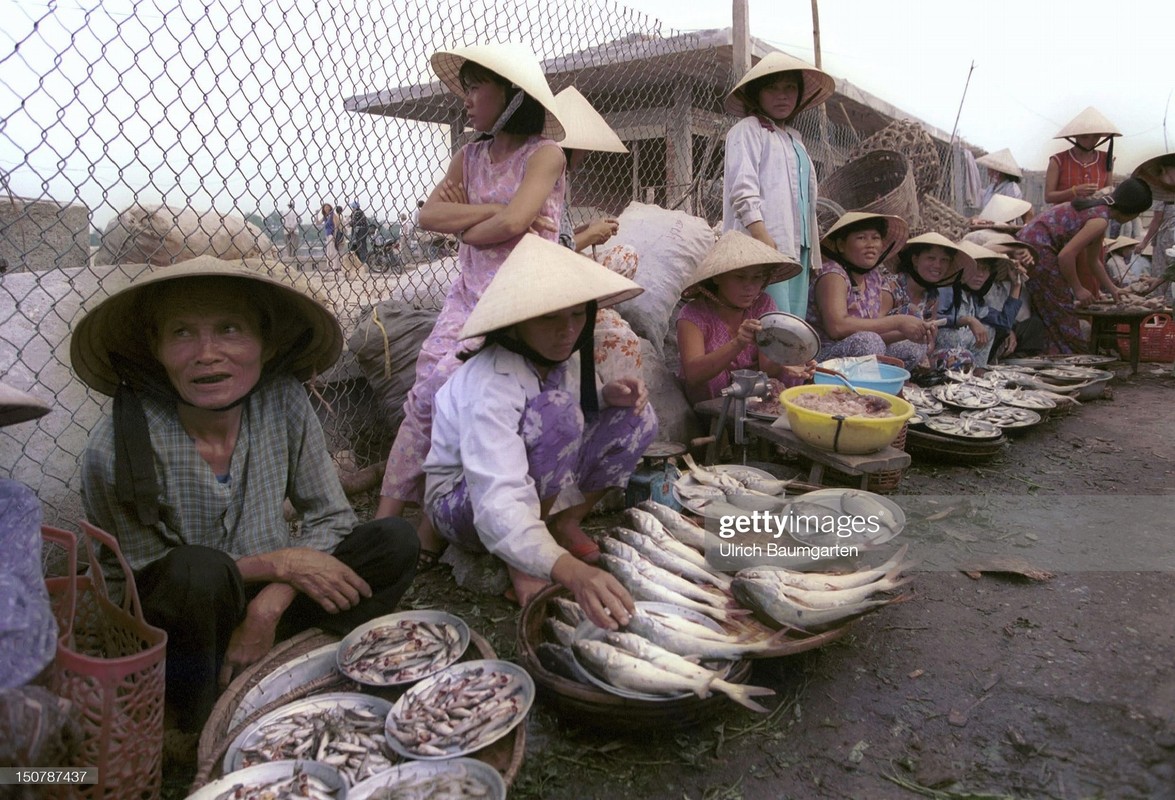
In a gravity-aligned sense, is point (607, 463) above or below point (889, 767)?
above

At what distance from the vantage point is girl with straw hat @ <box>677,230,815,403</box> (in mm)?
4453

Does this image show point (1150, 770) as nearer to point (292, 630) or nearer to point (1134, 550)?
point (1134, 550)

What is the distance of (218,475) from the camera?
239 centimetres

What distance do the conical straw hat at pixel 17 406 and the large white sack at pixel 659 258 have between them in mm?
3849

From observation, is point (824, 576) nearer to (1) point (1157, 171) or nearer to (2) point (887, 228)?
(2) point (887, 228)

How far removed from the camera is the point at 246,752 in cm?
196

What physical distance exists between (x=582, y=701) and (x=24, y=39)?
10.4 ft

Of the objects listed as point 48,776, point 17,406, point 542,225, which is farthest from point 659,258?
point 48,776

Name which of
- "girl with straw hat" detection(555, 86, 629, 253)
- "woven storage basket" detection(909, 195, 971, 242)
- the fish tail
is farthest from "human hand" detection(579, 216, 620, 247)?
"woven storage basket" detection(909, 195, 971, 242)

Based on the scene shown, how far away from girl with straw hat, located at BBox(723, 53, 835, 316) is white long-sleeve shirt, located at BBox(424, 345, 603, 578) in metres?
2.70

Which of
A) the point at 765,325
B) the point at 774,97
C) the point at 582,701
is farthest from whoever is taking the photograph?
the point at 774,97

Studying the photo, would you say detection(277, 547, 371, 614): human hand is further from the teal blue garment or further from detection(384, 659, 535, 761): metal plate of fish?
the teal blue garment

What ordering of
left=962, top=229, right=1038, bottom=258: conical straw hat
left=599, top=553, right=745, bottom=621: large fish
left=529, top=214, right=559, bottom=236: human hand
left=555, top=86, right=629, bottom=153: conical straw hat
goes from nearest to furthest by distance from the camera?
1. left=599, top=553, right=745, bottom=621: large fish
2. left=529, top=214, right=559, bottom=236: human hand
3. left=555, top=86, right=629, bottom=153: conical straw hat
4. left=962, top=229, right=1038, bottom=258: conical straw hat

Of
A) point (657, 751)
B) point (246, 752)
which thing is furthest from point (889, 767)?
point (246, 752)
